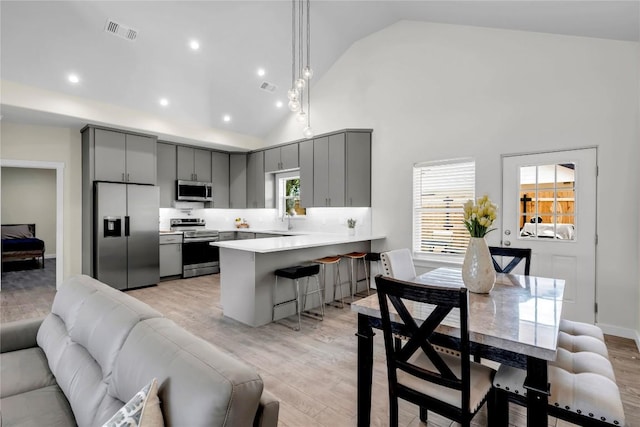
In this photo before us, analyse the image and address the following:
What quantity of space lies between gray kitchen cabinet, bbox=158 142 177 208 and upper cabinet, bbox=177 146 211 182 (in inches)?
5.2

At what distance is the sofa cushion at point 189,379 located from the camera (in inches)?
34.7

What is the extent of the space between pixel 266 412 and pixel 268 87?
572cm

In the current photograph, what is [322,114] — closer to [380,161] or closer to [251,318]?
[380,161]

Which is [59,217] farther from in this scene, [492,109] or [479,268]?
[492,109]

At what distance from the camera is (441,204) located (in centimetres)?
468

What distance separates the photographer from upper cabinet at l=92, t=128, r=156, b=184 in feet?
16.8

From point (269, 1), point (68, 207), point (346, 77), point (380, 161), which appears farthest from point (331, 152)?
point (68, 207)

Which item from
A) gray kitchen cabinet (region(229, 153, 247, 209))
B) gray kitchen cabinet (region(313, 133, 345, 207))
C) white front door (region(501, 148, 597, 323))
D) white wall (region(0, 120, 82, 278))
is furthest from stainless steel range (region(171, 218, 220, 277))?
white front door (region(501, 148, 597, 323))

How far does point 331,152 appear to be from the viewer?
551 centimetres

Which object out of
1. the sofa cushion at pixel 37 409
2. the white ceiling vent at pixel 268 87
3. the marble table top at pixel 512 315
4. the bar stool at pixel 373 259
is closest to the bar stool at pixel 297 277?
the bar stool at pixel 373 259

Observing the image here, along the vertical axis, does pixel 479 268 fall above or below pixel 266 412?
above

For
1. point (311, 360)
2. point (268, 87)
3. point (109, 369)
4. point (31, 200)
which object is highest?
point (268, 87)

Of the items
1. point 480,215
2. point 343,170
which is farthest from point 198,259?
point 480,215

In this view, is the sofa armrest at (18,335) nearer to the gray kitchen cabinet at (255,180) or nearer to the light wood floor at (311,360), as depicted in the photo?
the light wood floor at (311,360)
